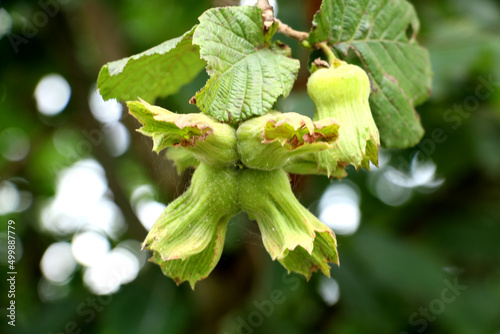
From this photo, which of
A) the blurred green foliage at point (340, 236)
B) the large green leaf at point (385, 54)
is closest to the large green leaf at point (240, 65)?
the large green leaf at point (385, 54)

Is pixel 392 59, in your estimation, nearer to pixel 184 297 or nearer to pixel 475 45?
pixel 475 45

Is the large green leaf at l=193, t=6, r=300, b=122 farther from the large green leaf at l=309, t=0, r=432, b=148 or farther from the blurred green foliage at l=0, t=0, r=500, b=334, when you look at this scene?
the blurred green foliage at l=0, t=0, r=500, b=334

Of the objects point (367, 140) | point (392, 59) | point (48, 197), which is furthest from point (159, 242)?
point (48, 197)

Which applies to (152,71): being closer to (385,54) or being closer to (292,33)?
(292,33)

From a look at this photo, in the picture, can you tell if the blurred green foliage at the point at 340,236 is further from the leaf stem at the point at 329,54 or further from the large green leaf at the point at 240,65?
the large green leaf at the point at 240,65

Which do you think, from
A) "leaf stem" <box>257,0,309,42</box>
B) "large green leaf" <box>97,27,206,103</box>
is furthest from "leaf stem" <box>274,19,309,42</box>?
"large green leaf" <box>97,27,206,103</box>

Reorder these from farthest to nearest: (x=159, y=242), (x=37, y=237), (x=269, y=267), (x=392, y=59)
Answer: (x=37, y=237)
(x=269, y=267)
(x=392, y=59)
(x=159, y=242)
